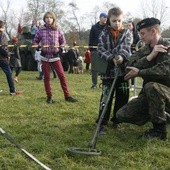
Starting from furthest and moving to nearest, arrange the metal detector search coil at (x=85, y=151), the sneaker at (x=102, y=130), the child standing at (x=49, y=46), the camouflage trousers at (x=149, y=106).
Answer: the child standing at (x=49, y=46) → the sneaker at (x=102, y=130) → the camouflage trousers at (x=149, y=106) → the metal detector search coil at (x=85, y=151)

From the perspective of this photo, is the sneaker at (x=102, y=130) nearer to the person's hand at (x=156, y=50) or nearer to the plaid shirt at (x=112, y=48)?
the plaid shirt at (x=112, y=48)

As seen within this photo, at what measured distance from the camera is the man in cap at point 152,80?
4.09 meters

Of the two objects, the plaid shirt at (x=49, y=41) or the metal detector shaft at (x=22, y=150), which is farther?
the plaid shirt at (x=49, y=41)

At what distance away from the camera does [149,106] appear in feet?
13.6

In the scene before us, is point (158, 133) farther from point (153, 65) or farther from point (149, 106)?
point (153, 65)

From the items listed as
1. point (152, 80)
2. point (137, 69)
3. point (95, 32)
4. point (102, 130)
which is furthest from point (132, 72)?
point (95, 32)

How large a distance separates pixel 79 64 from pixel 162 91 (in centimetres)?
1262

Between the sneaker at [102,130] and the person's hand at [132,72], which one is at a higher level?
the person's hand at [132,72]

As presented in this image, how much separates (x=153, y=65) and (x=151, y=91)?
37cm

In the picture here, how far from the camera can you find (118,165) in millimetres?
3486

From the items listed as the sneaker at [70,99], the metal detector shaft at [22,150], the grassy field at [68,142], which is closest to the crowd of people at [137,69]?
the grassy field at [68,142]

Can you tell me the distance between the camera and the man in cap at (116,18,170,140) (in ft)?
13.4

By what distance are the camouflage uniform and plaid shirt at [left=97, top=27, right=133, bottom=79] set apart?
173 millimetres

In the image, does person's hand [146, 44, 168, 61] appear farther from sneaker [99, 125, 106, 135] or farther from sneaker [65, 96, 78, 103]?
sneaker [65, 96, 78, 103]
